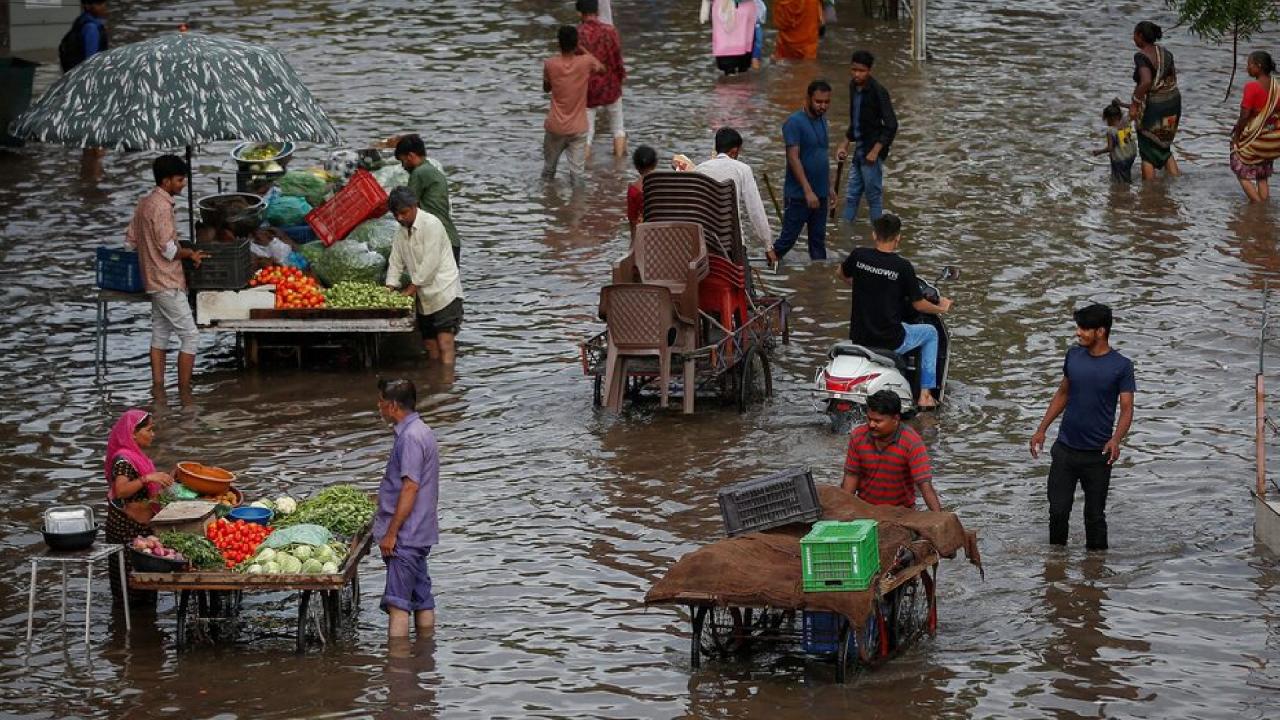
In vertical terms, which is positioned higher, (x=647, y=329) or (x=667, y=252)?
(x=667, y=252)

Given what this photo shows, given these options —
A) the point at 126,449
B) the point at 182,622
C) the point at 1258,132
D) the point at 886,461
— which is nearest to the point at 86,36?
the point at 126,449

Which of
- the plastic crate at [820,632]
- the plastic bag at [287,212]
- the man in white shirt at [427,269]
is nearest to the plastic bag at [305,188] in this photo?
the plastic bag at [287,212]

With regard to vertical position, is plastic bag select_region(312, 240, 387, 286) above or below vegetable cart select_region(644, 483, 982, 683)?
above

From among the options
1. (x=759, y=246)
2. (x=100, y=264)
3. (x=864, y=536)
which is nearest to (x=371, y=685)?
(x=864, y=536)

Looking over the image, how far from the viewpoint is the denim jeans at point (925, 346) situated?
13.2 meters

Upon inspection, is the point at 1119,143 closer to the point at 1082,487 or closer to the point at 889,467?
the point at 1082,487

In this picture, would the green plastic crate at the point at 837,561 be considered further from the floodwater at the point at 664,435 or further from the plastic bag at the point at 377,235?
the plastic bag at the point at 377,235

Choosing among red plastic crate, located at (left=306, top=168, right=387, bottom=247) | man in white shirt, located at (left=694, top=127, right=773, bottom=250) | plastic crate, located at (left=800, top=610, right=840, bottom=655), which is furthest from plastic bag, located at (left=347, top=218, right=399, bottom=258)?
plastic crate, located at (left=800, top=610, right=840, bottom=655)

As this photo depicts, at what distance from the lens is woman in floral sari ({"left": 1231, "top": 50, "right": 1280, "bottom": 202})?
18344 mm

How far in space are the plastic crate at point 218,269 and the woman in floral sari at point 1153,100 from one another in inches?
371

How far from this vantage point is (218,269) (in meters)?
14.2

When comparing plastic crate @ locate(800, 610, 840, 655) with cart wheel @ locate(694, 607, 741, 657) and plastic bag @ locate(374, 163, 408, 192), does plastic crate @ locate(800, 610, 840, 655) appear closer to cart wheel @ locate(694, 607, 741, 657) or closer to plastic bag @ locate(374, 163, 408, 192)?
cart wheel @ locate(694, 607, 741, 657)

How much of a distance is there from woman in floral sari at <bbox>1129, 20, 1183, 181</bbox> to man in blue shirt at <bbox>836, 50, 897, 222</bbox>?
307 centimetres

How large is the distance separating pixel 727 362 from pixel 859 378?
1084 millimetres
